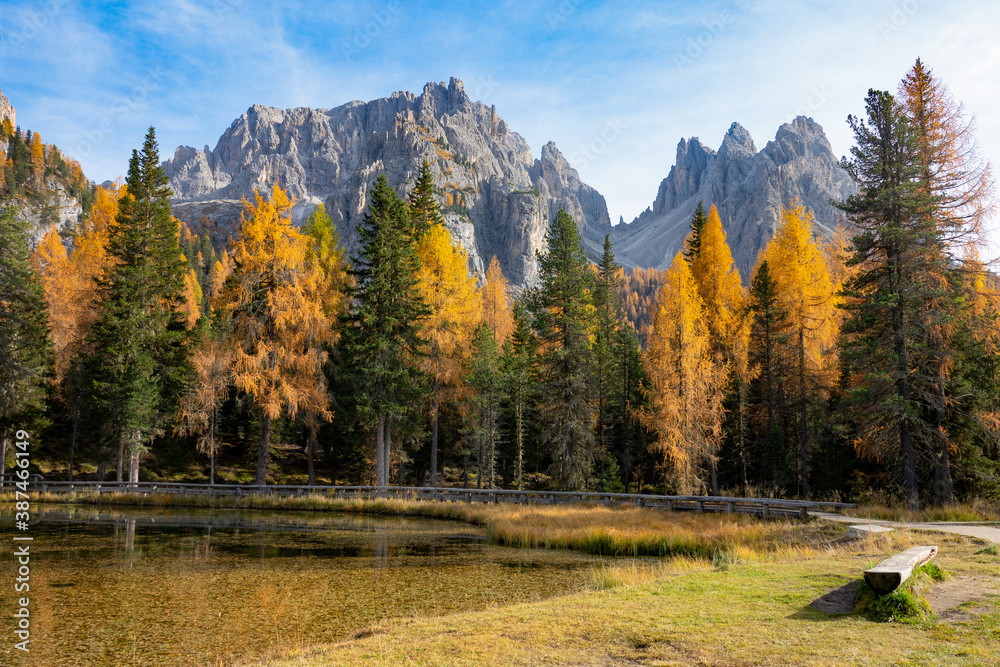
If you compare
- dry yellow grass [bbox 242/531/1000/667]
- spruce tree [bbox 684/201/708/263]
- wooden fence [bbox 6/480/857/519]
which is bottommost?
wooden fence [bbox 6/480/857/519]

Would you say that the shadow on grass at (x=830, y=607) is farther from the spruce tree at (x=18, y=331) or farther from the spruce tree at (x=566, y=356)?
the spruce tree at (x=18, y=331)

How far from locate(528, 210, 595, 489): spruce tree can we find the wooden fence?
2.75m

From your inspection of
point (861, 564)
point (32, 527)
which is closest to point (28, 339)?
point (32, 527)

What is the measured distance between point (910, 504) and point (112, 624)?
23.6m

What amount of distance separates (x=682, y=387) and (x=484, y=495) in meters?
12.4

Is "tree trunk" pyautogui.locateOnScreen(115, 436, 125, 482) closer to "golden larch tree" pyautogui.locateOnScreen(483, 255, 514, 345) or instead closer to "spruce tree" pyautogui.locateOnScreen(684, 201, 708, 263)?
"golden larch tree" pyautogui.locateOnScreen(483, 255, 514, 345)

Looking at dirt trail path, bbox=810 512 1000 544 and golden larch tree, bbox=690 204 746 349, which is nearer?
dirt trail path, bbox=810 512 1000 544

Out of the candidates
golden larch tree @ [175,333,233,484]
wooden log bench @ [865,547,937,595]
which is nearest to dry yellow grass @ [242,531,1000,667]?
wooden log bench @ [865,547,937,595]

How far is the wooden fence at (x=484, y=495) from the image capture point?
926 inches

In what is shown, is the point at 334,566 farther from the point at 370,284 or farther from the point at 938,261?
the point at 938,261

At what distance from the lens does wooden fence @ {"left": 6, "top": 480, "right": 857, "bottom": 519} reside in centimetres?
2353

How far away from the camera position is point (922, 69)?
2255 centimetres

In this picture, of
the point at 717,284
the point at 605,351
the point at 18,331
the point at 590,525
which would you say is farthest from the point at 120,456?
the point at 717,284

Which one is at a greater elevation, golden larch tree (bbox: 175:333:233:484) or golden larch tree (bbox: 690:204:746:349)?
golden larch tree (bbox: 690:204:746:349)
